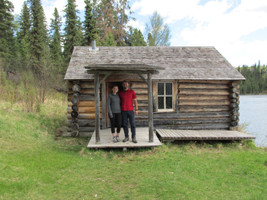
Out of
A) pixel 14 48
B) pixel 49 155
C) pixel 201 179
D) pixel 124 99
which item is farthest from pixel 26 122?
pixel 14 48

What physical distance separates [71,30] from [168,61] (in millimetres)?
19031

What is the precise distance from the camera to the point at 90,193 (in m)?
4.10

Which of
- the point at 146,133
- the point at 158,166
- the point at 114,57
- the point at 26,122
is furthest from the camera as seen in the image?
the point at 114,57

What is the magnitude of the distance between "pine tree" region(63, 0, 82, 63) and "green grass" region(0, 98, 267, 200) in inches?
730

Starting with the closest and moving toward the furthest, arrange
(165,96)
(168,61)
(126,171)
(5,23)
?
(126,171)
(165,96)
(168,61)
(5,23)

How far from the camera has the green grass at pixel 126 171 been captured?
13.5 ft

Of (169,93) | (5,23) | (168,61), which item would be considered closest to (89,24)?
(5,23)

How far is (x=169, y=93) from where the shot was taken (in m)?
9.89

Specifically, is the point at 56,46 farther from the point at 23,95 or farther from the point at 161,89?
the point at 161,89

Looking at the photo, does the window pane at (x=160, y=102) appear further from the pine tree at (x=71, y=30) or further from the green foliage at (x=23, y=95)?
the pine tree at (x=71, y=30)

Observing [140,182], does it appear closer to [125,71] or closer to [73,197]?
[73,197]

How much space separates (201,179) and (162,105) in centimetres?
528

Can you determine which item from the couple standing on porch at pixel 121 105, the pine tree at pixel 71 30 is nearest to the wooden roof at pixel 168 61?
the couple standing on porch at pixel 121 105

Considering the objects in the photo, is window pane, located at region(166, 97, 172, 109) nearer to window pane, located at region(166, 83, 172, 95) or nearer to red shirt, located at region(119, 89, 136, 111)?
window pane, located at region(166, 83, 172, 95)
